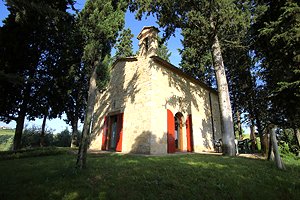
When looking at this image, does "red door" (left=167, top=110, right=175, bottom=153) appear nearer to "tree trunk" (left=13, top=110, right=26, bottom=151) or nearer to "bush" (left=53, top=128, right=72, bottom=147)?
"tree trunk" (left=13, top=110, right=26, bottom=151)

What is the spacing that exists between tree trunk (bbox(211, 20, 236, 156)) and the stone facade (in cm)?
270

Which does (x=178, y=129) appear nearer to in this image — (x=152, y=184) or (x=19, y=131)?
(x=152, y=184)

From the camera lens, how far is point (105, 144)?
1223 cm

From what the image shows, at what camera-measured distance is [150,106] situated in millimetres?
9438

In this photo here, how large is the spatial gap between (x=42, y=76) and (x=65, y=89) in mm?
2077

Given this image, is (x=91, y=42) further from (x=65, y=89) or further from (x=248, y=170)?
(x=65, y=89)

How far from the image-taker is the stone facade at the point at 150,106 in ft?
31.2

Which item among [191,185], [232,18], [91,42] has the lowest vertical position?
[191,185]

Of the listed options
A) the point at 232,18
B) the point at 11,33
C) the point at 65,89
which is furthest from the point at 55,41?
the point at 232,18

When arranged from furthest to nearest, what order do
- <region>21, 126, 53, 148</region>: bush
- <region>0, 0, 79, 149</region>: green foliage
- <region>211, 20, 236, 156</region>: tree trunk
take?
<region>21, 126, 53, 148</region>: bush, <region>0, 0, 79, 149</region>: green foliage, <region>211, 20, 236, 156</region>: tree trunk

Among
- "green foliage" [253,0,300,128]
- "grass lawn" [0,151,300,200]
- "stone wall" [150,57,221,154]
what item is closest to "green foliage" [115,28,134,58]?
"stone wall" [150,57,221,154]

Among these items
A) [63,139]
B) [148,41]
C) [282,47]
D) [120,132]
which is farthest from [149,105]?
[63,139]

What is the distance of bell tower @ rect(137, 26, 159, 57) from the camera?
1069cm

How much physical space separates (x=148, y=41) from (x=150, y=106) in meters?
4.57
